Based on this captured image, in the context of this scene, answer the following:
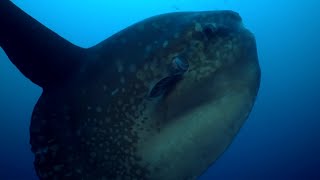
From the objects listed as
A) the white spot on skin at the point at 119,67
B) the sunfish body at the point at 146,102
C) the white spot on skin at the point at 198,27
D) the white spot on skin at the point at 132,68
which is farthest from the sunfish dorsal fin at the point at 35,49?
the white spot on skin at the point at 198,27

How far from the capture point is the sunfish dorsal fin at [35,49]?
2.39 metres

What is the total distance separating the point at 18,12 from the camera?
2414 millimetres

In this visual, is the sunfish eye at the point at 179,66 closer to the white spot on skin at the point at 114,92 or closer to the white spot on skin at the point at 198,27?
the white spot on skin at the point at 198,27

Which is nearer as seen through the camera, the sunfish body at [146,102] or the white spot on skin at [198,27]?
the sunfish body at [146,102]

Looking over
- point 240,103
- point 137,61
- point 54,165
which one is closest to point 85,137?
point 54,165

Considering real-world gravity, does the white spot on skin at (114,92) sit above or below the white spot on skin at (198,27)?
below

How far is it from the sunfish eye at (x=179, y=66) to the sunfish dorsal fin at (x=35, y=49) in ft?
2.81

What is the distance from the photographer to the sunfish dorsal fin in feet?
7.84

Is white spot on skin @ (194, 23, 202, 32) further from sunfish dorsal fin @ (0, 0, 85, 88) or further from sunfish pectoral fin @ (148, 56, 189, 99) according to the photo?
sunfish dorsal fin @ (0, 0, 85, 88)

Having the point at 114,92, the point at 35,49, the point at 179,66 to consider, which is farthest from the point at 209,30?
the point at 35,49

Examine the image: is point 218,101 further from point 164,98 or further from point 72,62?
point 72,62

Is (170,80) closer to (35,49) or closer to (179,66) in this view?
(179,66)

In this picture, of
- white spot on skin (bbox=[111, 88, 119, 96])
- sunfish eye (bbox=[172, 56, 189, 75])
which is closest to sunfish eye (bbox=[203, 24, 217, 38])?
sunfish eye (bbox=[172, 56, 189, 75])

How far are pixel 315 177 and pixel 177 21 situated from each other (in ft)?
160
